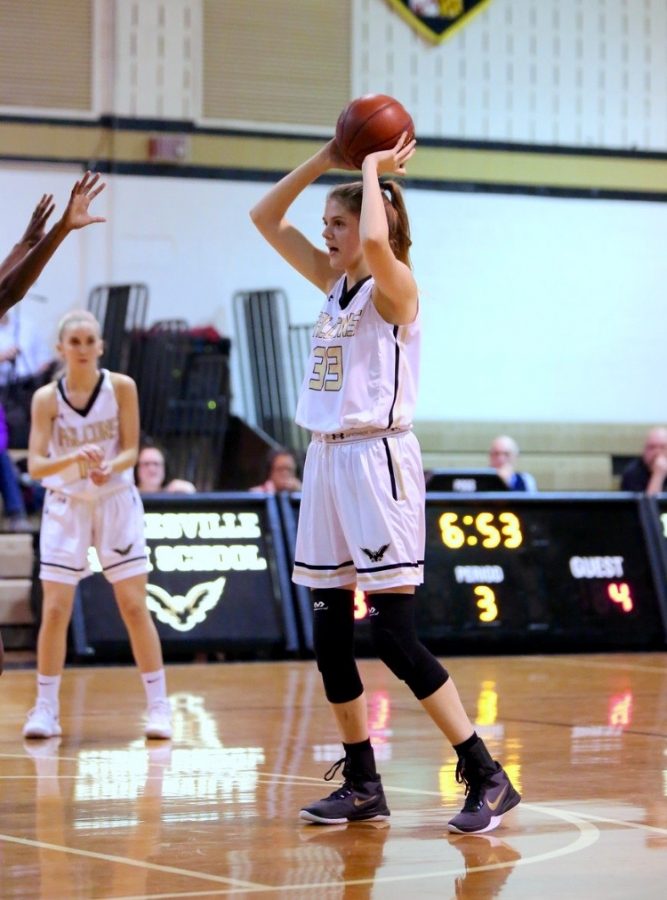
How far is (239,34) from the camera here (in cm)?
1581

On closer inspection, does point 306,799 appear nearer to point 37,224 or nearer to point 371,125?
point 37,224

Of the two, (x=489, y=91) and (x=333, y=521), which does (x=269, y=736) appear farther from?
(x=489, y=91)

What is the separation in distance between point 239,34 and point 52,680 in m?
10.5

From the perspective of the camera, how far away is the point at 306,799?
193 inches

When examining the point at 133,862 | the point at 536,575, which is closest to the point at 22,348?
the point at 536,575

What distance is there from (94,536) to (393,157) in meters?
2.73

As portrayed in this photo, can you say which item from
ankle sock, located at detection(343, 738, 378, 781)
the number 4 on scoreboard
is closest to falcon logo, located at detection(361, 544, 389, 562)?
ankle sock, located at detection(343, 738, 378, 781)

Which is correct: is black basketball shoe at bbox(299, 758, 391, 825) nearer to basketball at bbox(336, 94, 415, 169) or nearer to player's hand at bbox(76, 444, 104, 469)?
basketball at bbox(336, 94, 415, 169)

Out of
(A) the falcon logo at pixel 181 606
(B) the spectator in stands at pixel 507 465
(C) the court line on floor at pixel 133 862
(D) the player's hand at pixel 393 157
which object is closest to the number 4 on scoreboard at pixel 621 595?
(B) the spectator in stands at pixel 507 465

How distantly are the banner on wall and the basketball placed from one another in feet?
39.9

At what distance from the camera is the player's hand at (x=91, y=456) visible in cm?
638

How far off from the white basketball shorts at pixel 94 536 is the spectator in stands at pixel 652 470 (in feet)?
19.5

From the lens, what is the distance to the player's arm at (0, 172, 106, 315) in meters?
4.57

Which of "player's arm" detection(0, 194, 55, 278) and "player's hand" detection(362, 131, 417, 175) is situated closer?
"player's hand" detection(362, 131, 417, 175)
